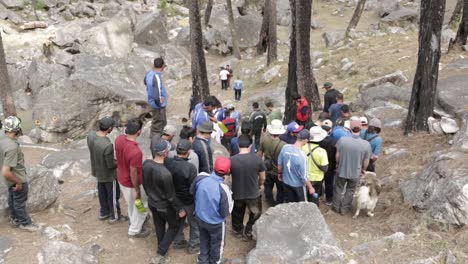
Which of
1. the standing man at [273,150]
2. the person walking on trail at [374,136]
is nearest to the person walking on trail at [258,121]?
the standing man at [273,150]

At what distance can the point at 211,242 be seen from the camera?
5.73 m

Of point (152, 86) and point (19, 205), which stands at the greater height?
point (152, 86)

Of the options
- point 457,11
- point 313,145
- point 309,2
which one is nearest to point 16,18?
point 309,2

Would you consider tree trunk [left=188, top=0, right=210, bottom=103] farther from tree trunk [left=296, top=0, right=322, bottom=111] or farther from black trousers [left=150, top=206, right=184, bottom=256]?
black trousers [left=150, top=206, right=184, bottom=256]

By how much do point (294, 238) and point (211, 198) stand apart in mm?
1497

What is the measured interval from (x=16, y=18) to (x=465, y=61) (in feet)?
97.6

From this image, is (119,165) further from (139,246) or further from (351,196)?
(351,196)

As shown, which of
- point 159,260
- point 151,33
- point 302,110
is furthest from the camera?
point 151,33

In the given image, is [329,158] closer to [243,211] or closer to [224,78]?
[243,211]

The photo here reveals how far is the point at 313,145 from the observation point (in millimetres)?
6875

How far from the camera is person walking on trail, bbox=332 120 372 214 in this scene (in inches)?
276

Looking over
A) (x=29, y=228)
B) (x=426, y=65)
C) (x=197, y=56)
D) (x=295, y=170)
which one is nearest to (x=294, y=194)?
(x=295, y=170)

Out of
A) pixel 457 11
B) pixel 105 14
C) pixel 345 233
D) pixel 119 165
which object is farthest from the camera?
pixel 105 14

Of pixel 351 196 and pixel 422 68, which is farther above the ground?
pixel 422 68
